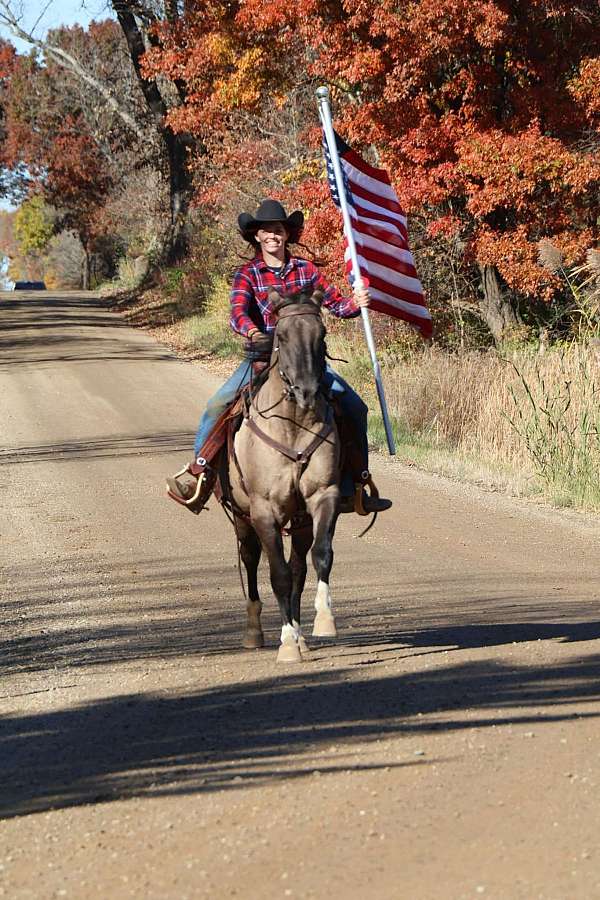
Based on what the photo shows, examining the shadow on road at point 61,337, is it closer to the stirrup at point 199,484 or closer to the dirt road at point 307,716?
the dirt road at point 307,716

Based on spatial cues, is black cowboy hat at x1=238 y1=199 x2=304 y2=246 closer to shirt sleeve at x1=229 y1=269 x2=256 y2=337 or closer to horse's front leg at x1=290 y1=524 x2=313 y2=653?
shirt sleeve at x1=229 y1=269 x2=256 y2=337

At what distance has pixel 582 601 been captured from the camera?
1054 cm

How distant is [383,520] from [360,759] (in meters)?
8.87

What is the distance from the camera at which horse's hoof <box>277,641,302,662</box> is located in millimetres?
8469

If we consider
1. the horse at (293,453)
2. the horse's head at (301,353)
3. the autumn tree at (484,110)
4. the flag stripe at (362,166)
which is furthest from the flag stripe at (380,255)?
the autumn tree at (484,110)

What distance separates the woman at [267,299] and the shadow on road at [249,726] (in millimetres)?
1784

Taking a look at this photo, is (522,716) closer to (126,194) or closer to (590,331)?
(590,331)

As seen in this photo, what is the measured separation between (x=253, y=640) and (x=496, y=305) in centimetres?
1639

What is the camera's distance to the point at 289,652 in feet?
27.8

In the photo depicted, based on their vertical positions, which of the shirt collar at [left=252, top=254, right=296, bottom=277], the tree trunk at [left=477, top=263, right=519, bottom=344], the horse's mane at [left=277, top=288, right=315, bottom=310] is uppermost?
the shirt collar at [left=252, top=254, right=296, bottom=277]

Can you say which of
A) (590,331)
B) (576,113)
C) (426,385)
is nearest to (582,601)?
(590,331)

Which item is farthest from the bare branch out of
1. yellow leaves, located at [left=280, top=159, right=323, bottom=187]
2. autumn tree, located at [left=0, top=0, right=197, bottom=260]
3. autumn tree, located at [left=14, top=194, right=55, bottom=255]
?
autumn tree, located at [left=14, top=194, right=55, bottom=255]

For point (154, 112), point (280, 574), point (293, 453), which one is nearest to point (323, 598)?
point (280, 574)

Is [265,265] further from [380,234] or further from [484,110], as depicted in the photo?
[484,110]
